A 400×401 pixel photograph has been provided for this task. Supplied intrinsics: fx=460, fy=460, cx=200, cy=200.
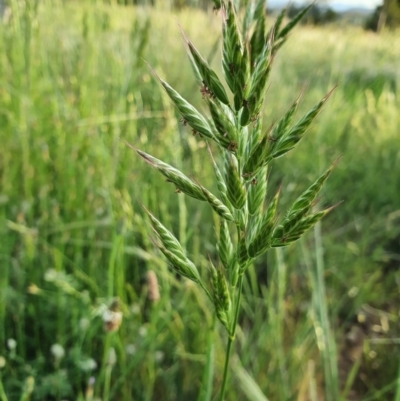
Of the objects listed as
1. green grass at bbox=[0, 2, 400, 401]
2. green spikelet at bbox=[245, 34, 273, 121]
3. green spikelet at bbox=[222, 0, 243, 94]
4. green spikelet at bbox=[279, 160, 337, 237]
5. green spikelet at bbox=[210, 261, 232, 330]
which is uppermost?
green spikelet at bbox=[222, 0, 243, 94]

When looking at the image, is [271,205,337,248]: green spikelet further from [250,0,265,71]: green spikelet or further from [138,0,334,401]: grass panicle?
[250,0,265,71]: green spikelet

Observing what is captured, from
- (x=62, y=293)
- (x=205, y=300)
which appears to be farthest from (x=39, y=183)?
(x=205, y=300)

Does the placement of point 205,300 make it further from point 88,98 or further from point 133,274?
point 88,98

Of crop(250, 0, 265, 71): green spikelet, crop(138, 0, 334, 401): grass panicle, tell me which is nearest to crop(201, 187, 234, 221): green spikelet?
crop(138, 0, 334, 401): grass panicle

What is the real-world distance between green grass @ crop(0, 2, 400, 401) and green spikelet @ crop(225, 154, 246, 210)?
23 centimetres

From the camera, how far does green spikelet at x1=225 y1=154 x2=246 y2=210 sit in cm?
37

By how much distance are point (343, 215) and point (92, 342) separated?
1138 mm

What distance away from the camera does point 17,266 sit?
1184 mm

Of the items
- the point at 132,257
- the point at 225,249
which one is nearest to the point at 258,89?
the point at 225,249

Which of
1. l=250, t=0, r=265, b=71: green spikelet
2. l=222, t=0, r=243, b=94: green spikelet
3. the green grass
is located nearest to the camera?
l=222, t=0, r=243, b=94: green spikelet

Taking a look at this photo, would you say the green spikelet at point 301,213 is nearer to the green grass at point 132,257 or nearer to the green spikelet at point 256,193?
the green spikelet at point 256,193

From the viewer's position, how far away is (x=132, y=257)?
1.33 m

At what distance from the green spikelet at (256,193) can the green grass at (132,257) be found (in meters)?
0.22

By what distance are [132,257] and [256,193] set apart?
A: 0.97 meters
